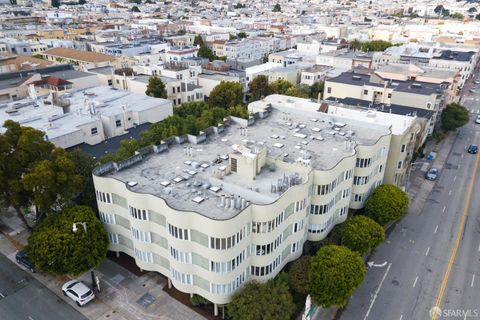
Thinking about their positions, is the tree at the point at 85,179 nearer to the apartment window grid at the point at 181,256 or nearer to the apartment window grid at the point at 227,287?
the apartment window grid at the point at 181,256

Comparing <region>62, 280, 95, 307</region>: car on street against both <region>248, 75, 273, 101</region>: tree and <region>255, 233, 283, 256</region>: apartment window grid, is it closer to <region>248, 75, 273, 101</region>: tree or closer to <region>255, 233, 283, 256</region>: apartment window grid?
<region>255, 233, 283, 256</region>: apartment window grid

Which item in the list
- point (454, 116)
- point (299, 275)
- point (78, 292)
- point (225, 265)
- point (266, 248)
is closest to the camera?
point (225, 265)

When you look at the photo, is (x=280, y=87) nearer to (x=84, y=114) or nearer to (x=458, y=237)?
(x=84, y=114)

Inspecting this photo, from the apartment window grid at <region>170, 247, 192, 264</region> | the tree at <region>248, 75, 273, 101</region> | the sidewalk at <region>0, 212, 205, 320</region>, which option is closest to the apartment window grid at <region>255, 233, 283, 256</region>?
the apartment window grid at <region>170, 247, 192, 264</region>

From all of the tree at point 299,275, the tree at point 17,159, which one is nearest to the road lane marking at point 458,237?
the tree at point 299,275

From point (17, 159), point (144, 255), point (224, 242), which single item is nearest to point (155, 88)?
point (17, 159)

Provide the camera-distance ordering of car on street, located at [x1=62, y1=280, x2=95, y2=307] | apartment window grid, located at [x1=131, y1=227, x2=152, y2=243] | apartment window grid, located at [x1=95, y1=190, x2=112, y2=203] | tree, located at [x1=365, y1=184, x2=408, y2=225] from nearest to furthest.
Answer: apartment window grid, located at [x1=131, y1=227, x2=152, y2=243], car on street, located at [x1=62, y1=280, x2=95, y2=307], apartment window grid, located at [x1=95, y1=190, x2=112, y2=203], tree, located at [x1=365, y1=184, x2=408, y2=225]

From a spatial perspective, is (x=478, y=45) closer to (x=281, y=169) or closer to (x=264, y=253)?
(x=281, y=169)
